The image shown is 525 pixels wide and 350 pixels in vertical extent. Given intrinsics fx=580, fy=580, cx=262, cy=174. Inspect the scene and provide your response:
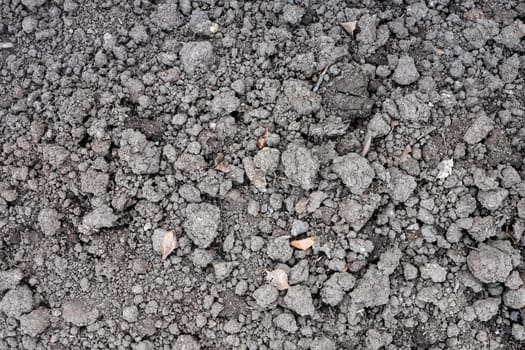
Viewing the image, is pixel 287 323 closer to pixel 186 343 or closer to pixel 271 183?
pixel 186 343

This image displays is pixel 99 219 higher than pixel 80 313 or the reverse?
higher

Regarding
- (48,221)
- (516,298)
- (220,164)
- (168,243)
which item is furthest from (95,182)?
(516,298)

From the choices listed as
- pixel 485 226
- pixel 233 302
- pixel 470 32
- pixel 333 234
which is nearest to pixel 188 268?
pixel 233 302

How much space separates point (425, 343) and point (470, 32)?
4.30ft

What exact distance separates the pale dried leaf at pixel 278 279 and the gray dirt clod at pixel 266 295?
2 centimetres

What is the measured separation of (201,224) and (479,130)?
1169 mm

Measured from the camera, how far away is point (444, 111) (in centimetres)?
237

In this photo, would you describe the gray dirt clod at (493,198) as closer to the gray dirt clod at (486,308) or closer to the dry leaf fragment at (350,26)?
the gray dirt clod at (486,308)

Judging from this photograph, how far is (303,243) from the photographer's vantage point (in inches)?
91.0

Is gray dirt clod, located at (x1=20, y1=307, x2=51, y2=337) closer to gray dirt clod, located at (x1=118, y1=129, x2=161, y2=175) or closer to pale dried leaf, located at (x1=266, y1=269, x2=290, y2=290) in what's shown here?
gray dirt clod, located at (x1=118, y1=129, x2=161, y2=175)

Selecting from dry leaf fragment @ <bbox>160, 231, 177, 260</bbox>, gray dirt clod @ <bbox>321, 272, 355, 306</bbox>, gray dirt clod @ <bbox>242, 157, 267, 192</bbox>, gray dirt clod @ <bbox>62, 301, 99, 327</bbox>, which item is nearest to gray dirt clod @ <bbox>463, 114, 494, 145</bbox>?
gray dirt clod @ <bbox>321, 272, 355, 306</bbox>

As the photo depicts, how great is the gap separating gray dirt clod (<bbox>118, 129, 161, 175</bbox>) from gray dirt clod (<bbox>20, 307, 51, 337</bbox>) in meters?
0.72

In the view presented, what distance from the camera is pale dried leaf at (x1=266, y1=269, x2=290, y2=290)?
89.8 inches

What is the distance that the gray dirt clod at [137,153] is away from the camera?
234 centimetres
